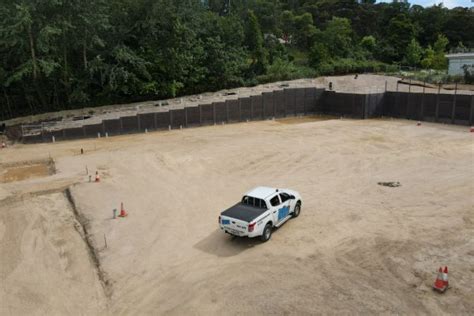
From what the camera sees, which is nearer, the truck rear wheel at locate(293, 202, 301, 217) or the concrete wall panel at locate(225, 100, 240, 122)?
the truck rear wheel at locate(293, 202, 301, 217)

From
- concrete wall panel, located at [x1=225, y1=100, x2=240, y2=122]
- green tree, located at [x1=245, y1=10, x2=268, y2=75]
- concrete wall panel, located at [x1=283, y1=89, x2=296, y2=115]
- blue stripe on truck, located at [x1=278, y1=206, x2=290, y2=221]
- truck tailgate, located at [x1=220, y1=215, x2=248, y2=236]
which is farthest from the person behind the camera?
green tree, located at [x1=245, y1=10, x2=268, y2=75]

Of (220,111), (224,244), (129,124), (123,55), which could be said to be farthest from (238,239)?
(123,55)

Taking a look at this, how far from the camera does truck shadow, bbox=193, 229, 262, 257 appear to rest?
47.3 feet

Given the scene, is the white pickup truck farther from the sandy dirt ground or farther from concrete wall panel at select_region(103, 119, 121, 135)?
concrete wall panel at select_region(103, 119, 121, 135)

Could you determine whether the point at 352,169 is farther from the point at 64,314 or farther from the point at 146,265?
the point at 64,314

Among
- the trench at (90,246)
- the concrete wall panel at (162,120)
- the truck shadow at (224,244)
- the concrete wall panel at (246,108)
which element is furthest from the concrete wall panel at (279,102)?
the truck shadow at (224,244)

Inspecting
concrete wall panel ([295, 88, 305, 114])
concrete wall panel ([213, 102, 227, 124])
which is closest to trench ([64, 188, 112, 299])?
concrete wall panel ([213, 102, 227, 124])

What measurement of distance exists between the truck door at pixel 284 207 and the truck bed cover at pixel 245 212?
3.29 feet

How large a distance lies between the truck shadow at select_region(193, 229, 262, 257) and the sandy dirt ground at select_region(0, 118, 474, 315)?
0.07 metres

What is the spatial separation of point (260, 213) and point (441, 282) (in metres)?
6.21

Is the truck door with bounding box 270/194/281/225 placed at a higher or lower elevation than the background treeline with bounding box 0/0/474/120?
lower

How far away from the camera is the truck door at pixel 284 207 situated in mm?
15789

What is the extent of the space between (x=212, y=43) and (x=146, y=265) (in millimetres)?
40545

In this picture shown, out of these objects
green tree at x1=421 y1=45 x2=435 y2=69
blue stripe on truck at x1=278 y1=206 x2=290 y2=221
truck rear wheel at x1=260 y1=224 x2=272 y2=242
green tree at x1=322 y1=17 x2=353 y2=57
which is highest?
green tree at x1=322 y1=17 x2=353 y2=57
